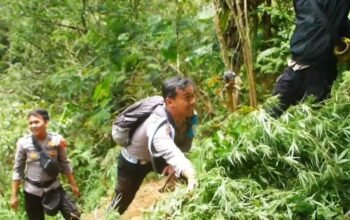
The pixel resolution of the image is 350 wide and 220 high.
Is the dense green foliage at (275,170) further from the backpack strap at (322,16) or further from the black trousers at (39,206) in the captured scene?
the black trousers at (39,206)

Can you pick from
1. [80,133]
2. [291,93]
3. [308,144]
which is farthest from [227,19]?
[80,133]

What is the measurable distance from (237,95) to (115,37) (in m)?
2.97

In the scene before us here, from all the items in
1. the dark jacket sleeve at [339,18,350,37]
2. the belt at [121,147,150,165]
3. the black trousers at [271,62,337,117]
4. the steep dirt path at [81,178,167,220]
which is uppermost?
the dark jacket sleeve at [339,18,350,37]

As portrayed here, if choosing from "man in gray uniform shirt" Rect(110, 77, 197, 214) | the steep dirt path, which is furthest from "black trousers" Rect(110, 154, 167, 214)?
the steep dirt path

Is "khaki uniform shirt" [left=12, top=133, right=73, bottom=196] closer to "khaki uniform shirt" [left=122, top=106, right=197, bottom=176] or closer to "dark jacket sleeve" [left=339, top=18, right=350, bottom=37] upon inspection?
"khaki uniform shirt" [left=122, top=106, right=197, bottom=176]

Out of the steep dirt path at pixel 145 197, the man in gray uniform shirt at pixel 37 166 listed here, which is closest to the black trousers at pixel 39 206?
the man in gray uniform shirt at pixel 37 166

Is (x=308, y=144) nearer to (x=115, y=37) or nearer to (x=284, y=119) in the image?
(x=284, y=119)

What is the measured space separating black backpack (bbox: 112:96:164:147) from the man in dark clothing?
99cm

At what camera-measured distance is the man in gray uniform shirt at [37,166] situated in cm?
611

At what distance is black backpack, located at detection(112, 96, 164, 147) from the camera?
14.9 feet

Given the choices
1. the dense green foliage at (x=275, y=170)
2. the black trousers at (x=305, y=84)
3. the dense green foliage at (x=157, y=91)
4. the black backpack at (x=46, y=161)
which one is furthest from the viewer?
the black backpack at (x=46, y=161)

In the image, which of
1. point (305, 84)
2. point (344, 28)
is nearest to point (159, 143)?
point (305, 84)

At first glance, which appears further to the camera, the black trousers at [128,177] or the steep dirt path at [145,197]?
the steep dirt path at [145,197]

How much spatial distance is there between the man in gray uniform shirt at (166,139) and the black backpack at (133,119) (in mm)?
42
